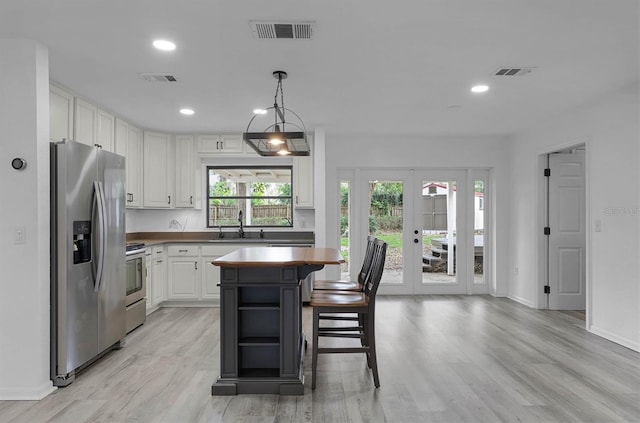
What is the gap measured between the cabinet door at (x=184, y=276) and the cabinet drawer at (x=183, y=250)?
0.05 m

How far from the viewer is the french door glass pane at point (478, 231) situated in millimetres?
6387

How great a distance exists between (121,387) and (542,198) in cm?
520

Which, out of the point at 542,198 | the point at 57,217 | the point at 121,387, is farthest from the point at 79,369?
the point at 542,198

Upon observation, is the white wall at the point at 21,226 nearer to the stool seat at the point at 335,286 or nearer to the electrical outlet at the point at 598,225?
the stool seat at the point at 335,286

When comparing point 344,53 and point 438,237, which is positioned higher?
point 344,53

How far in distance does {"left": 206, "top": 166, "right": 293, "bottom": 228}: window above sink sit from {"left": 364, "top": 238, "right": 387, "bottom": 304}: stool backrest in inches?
120

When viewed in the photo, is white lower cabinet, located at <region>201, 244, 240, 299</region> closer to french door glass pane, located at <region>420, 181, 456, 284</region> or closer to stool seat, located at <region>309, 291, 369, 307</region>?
stool seat, located at <region>309, 291, 369, 307</region>

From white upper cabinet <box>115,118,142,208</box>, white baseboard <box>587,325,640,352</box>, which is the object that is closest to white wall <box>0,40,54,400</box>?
white upper cabinet <box>115,118,142,208</box>

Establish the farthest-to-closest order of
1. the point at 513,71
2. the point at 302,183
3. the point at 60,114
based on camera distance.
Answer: the point at 302,183, the point at 60,114, the point at 513,71

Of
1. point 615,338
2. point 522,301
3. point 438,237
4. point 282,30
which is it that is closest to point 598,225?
point 615,338

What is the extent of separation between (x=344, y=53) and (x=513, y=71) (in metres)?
1.49

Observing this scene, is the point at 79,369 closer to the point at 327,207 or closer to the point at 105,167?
Answer: the point at 105,167

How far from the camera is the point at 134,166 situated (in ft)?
17.2

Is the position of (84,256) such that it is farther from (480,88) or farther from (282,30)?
(480,88)
